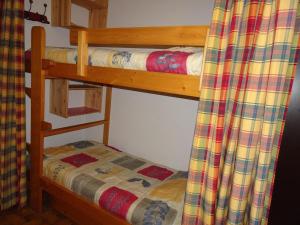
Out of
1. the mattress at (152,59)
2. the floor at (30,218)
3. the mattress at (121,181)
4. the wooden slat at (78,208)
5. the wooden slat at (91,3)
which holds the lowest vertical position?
the floor at (30,218)

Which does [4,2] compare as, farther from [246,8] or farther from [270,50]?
[270,50]

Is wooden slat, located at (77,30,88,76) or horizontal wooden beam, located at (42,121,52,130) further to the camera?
horizontal wooden beam, located at (42,121,52,130)

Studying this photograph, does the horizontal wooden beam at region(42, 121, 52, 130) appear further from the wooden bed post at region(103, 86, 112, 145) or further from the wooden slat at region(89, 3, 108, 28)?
the wooden slat at region(89, 3, 108, 28)

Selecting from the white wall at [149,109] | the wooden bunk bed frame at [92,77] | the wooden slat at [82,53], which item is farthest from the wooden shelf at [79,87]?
the wooden slat at [82,53]

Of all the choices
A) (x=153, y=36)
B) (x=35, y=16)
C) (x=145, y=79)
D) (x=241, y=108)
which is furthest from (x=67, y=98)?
(x=241, y=108)

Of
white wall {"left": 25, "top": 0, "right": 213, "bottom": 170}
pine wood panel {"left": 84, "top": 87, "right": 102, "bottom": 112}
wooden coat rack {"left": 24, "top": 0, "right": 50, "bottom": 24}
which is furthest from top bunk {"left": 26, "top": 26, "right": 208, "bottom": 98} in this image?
pine wood panel {"left": 84, "top": 87, "right": 102, "bottom": 112}

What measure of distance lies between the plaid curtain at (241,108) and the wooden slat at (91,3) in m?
1.90

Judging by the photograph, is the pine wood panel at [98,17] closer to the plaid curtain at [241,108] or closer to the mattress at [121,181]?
the mattress at [121,181]

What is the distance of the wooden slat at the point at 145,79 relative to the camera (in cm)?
125

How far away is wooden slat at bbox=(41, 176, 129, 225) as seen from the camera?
166cm

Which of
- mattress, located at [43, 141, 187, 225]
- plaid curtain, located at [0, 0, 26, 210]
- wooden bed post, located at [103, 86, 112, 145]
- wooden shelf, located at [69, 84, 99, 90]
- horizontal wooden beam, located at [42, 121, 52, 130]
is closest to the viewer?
mattress, located at [43, 141, 187, 225]

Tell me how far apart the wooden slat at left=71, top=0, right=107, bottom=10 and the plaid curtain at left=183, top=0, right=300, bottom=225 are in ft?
6.24

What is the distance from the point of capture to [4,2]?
5.85 ft

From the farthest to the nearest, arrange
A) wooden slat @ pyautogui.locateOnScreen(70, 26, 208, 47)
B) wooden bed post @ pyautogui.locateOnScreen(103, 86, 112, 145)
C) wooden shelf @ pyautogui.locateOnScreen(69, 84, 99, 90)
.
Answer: wooden bed post @ pyautogui.locateOnScreen(103, 86, 112, 145) < wooden shelf @ pyautogui.locateOnScreen(69, 84, 99, 90) < wooden slat @ pyautogui.locateOnScreen(70, 26, 208, 47)
